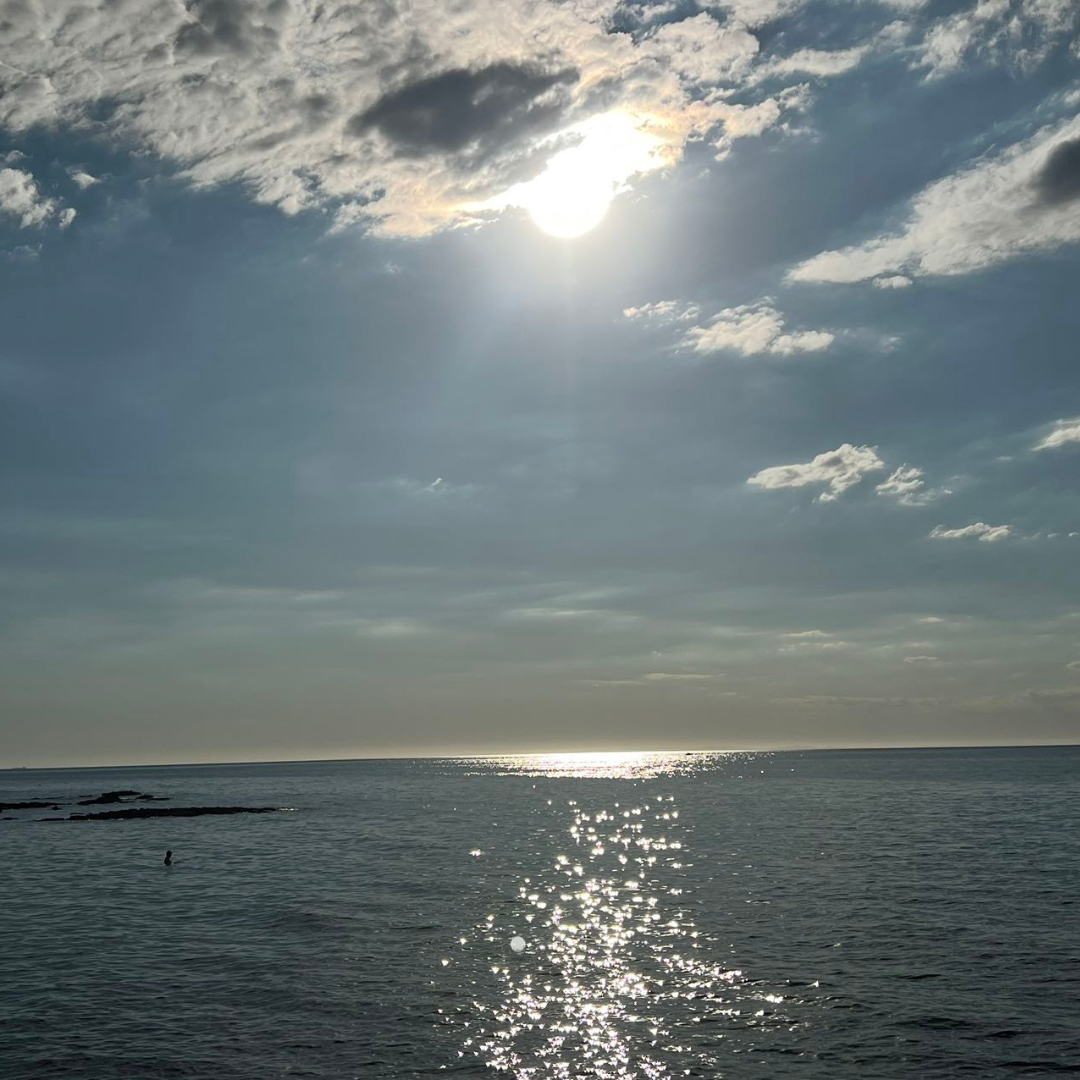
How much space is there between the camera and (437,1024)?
28.9 meters

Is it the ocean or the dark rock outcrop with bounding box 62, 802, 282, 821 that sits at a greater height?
the ocean

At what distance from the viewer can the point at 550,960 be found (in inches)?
1455

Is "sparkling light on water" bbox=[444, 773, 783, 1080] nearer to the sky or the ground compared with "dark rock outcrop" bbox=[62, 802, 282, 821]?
nearer to the sky

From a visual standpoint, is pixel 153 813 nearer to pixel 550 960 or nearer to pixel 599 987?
pixel 550 960

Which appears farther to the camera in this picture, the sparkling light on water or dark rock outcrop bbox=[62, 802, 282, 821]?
dark rock outcrop bbox=[62, 802, 282, 821]

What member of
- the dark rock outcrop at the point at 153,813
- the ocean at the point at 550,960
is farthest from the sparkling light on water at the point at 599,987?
the dark rock outcrop at the point at 153,813

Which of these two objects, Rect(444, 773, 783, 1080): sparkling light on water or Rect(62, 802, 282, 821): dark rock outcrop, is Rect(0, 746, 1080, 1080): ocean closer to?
Rect(444, 773, 783, 1080): sparkling light on water

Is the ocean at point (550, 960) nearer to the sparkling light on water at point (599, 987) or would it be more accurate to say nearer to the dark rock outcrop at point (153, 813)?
the sparkling light on water at point (599, 987)

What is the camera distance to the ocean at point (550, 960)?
26.1 metres

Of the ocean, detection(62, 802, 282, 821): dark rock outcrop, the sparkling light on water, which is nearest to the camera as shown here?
the sparkling light on water

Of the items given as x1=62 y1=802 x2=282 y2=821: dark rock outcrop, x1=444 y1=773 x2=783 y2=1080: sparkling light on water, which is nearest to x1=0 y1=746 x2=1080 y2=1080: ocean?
x1=444 y1=773 x2=783 y2=1080: sparkling light on water

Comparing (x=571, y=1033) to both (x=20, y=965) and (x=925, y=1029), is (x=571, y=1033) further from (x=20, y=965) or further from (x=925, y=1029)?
(x=20, y=965)

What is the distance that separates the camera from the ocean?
2611 centimetres

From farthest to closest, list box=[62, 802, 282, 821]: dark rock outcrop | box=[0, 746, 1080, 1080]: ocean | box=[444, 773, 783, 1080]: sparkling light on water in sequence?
box=[62, 802, 282, 821]: dark rock outcrop < box=[0, 746, 1080, 1080]: ocean < box=[444, 773, 783, 1080]: sparkling light on water
